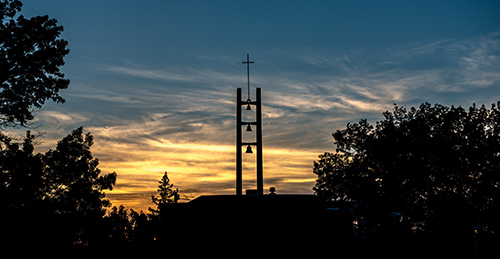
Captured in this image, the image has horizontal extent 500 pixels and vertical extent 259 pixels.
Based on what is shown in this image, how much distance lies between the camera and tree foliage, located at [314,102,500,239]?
4234cm

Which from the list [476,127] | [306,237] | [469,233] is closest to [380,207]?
[469,233]

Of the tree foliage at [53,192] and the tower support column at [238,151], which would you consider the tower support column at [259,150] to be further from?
the tree foliage at [53,192]

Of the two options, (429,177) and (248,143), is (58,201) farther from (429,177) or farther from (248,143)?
(429,177)

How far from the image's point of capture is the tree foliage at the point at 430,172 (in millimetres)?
42344

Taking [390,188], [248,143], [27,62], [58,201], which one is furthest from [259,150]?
[58,201]

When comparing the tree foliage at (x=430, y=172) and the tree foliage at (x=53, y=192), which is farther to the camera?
the tree foliage at (x=430, y=172)

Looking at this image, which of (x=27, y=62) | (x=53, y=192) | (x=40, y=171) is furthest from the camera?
(x=53, y=192)

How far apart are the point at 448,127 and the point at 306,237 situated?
2649 centimetres

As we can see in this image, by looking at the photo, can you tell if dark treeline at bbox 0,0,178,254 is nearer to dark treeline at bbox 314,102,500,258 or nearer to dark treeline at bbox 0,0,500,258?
dark treeline at bbox 0,0,500,258

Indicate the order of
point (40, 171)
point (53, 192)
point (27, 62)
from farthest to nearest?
1. point (53, 192)
2. point (40, 171)
3. point (27, 62)

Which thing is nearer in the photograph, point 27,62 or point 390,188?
point 27,62

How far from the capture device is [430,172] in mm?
43531

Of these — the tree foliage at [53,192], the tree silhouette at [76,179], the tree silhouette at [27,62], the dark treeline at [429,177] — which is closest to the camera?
the tree silhouette at [27,62]

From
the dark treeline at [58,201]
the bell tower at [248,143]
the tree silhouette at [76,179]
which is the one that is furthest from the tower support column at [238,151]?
the tree silhouette at [76,179]
